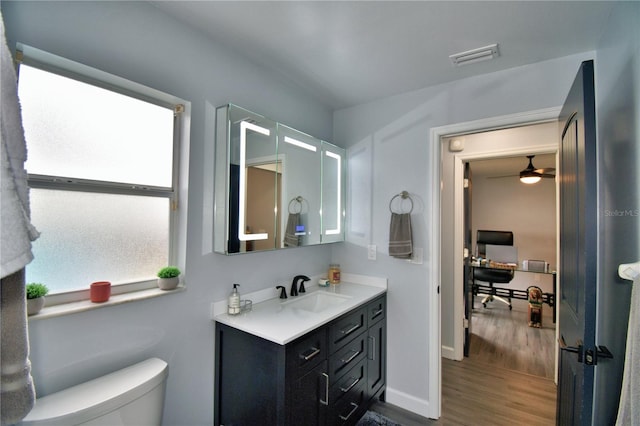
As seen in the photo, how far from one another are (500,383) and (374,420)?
1.35m

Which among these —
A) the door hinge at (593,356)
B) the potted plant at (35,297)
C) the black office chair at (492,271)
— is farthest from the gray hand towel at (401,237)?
the black office chair at (492,271)

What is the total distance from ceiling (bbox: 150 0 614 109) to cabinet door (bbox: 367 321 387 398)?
1943mm

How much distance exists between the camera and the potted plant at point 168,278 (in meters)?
1.40

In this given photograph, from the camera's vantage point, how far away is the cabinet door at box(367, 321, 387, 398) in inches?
83.1

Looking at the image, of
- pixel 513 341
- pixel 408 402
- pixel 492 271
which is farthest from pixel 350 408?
pixel 492 271

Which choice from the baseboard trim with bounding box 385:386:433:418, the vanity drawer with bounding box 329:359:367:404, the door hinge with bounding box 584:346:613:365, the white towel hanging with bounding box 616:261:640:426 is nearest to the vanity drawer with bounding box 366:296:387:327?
the vanity drawer with bounding box 329:359:367:404

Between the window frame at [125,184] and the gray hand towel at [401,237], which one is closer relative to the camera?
the window frame at [125,184]

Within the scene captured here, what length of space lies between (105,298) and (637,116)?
7.53ft

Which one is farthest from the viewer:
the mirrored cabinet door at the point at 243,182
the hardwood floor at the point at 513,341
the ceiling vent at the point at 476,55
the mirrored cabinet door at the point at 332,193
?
the hardwood floor at the point at 513,341

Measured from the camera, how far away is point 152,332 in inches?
53.1

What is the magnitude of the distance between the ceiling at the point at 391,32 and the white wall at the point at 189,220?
174mm

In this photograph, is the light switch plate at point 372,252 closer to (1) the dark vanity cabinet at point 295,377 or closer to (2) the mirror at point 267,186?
(2) the mirror at point 267,186

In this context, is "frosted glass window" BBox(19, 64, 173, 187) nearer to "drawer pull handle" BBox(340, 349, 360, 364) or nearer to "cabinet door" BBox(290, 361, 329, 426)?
"cabinet door" BBox(290, 361, 329, 426)

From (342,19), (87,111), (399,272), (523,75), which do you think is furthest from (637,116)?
(87,111)
